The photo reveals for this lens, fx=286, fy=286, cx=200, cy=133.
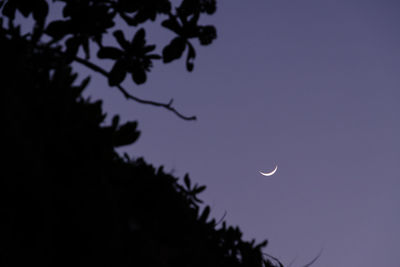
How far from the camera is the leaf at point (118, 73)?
2938 mm

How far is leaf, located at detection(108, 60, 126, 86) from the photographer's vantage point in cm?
294

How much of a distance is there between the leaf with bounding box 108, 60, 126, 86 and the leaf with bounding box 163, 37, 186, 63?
19.5 inches

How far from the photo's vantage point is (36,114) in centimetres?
117

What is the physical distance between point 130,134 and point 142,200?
488 millimetres

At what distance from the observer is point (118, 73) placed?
10.5ft

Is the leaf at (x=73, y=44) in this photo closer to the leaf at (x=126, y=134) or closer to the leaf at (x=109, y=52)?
the leaf at (x=109, y=52)

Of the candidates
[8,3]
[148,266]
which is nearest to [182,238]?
[148,266]

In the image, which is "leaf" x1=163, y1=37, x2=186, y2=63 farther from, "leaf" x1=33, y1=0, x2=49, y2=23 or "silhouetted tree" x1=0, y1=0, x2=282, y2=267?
"silhouetted tree" x1=0, y1=0, x2=282, y2=267

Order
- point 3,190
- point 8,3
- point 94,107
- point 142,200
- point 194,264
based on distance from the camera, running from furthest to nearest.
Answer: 1. point 8,3
2. point 142,200
3. point 194,264
4. point 94,107
5. point 3,190

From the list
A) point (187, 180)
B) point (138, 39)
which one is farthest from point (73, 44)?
point (187, 180)

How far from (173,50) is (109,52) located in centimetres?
74

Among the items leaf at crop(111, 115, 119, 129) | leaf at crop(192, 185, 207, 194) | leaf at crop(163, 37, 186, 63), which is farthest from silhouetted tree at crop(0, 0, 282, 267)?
leaf at crop(192, 185, 207, 194)

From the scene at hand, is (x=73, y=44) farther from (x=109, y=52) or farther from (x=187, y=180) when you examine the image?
(x=187, y=180)

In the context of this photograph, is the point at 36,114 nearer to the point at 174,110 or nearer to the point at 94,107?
the point at 94,107
